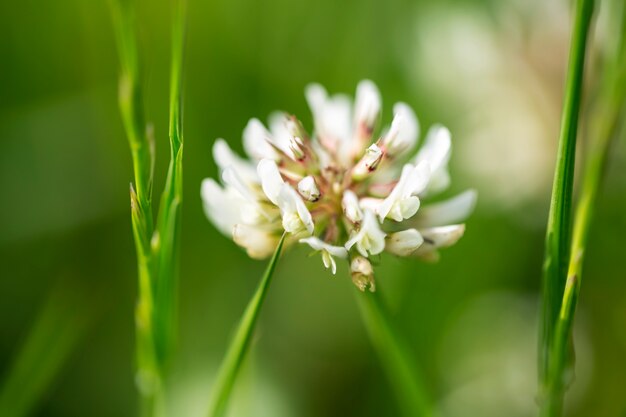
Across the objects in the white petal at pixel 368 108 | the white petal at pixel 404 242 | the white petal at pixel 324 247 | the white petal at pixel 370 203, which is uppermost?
the white petal at pixel 368 108

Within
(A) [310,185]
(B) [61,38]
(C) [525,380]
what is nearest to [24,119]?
(B) [61,38]

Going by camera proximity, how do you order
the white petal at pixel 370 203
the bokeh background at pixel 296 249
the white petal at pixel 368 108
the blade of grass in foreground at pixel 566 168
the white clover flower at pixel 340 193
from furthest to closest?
the bokeh background at pixel 296 249, the white petal at pixel 368 108, the white petal at pixel 370 203, the white clover flower at pixel 340 193, the blade of grass in foreground at pixel 566 168

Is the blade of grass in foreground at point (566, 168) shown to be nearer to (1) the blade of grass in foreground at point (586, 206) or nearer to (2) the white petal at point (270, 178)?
(1) the blade of grass in foreground at point (586, 206)

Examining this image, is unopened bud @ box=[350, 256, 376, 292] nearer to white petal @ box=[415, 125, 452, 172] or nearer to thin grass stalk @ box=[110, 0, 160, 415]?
white petal @ box=[415, 125, 452, 172]

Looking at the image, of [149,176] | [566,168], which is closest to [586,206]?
[566,168]

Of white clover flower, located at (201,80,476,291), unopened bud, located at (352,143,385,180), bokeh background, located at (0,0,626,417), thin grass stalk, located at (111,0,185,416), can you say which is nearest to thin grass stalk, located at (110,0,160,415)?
thin grass stalk, located at (111,0,185,416)

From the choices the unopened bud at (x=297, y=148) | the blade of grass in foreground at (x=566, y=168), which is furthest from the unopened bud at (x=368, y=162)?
the blade of grass in foreground at (x=566, y=168)
